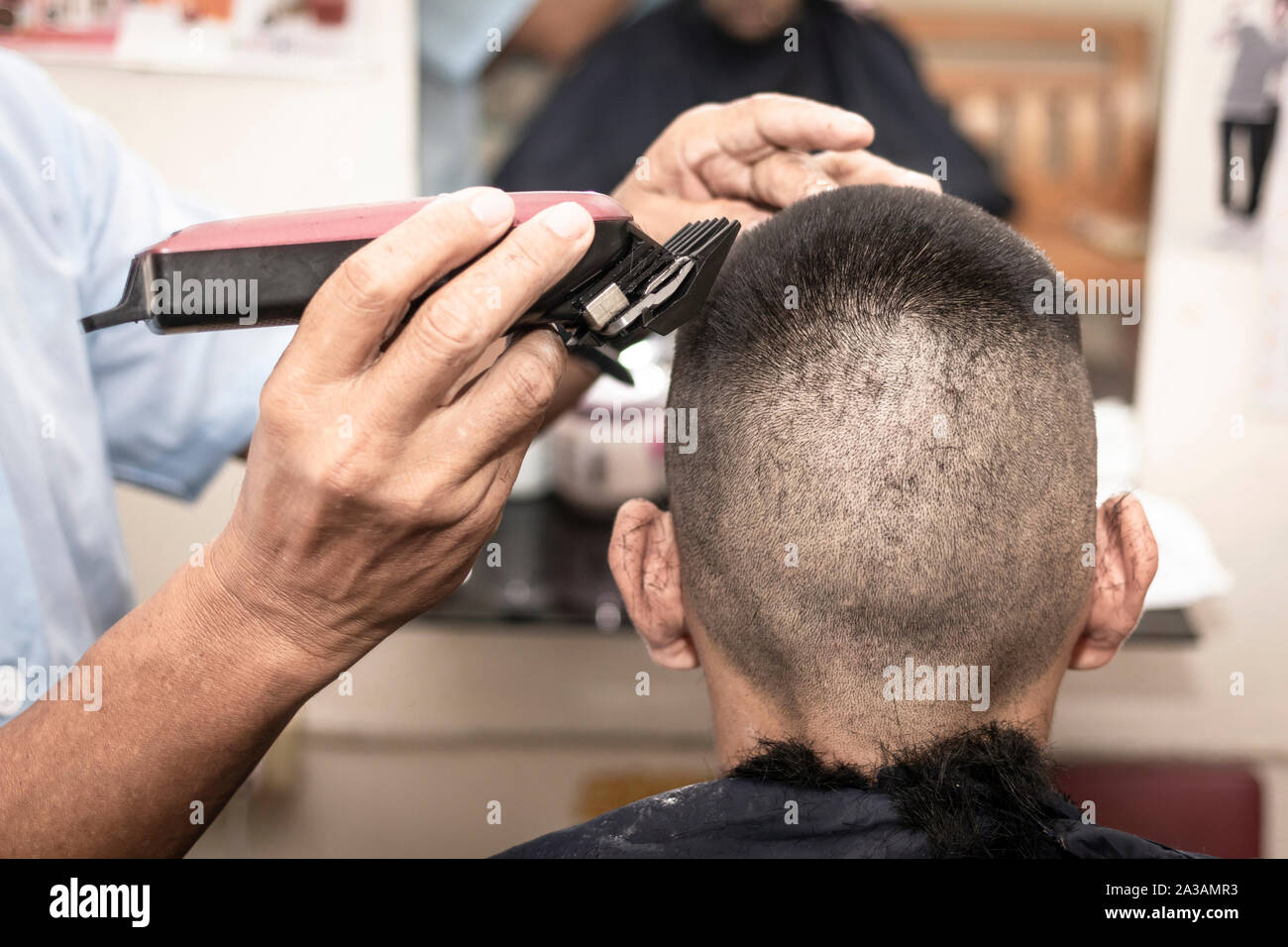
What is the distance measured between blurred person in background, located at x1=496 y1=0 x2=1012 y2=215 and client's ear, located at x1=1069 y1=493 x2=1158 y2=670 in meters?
1.35

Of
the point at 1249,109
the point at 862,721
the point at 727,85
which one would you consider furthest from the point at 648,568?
the point at 1249,109

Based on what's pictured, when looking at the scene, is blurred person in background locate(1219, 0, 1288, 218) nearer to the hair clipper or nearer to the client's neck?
the client's neck

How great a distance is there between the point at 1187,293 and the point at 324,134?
1.94 meters

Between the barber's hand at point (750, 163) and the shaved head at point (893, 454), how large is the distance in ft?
0.63

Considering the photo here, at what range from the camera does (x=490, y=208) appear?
0.76 metres

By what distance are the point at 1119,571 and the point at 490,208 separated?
0.72 metres

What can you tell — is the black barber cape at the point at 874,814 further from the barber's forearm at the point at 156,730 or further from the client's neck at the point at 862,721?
the barber's forearm at the point at 156,730

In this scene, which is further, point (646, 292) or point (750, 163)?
point (750, 163)

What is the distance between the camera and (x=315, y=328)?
2.44ft

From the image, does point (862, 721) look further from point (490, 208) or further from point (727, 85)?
point (727, 85)

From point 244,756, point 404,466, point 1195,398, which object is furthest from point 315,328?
point 1195,398

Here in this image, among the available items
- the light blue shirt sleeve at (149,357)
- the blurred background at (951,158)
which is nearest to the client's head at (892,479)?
the light blue shirt sleeve at (149,357)

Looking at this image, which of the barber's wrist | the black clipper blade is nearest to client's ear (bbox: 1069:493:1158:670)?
the black clipper blade

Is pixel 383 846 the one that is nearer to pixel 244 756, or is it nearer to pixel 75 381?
pixel 75 381
